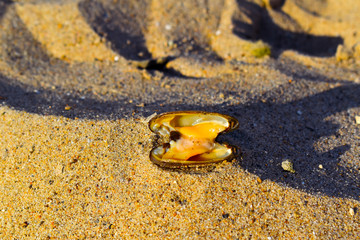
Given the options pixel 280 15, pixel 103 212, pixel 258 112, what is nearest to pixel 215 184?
pixel 103 212

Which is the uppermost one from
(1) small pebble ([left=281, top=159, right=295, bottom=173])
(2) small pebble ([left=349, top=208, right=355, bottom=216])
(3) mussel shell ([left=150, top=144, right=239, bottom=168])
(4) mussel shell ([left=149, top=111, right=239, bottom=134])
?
(4) mussel shell ([left=149, top=111, right=239, bottom=134])

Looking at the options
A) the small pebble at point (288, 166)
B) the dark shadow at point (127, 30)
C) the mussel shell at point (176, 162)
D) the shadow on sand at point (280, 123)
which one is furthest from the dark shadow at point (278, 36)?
the mussel shell at point (176, 162)

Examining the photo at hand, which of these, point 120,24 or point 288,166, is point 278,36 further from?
point 288,166

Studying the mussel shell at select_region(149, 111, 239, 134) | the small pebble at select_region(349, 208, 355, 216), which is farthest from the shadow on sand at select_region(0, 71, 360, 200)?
the mussel shell at select_region(149, 111, 239, 134)

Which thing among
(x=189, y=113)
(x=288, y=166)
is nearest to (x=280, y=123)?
(x=288, y=166)

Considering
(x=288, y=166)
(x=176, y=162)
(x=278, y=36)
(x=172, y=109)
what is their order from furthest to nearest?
1. (x=278, y=36)
2. (x=172, y=109)
3. (x=288, y=166)
4. (x=176, y=162)

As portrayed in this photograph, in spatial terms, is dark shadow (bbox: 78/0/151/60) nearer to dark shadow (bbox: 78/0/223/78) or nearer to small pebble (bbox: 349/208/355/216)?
dark shadow (bbox: 78/0/223/78)

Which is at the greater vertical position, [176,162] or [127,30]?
[127,30]
